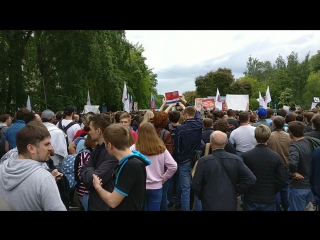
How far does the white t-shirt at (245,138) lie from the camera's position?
→ 6.38 meters

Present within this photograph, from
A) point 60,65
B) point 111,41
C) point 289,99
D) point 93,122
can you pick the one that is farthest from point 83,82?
point 289,99

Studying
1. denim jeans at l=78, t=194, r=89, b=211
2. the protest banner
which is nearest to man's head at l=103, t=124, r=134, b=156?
denim jeans at l=78, t=194, r=89, b=211

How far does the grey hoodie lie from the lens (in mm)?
2277

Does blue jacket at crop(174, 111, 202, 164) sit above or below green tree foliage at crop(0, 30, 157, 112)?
below

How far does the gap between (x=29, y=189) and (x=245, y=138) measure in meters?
4.81

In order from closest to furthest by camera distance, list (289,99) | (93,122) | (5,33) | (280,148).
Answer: (93,122) < (280,148) < (5,33) < (289,99)

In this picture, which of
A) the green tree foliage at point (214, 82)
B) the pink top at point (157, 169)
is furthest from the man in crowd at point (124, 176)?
the green tree foliage at point (214, 82)

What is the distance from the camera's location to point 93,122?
12.4 feet

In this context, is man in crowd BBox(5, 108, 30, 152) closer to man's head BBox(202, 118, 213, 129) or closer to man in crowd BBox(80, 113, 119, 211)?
man in crowd BBox(80, 113, 119, 211)

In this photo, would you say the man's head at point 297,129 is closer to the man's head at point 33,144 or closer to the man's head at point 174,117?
the man's head at point 174,117

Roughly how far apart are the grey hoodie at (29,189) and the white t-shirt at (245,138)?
4664 millimetres
